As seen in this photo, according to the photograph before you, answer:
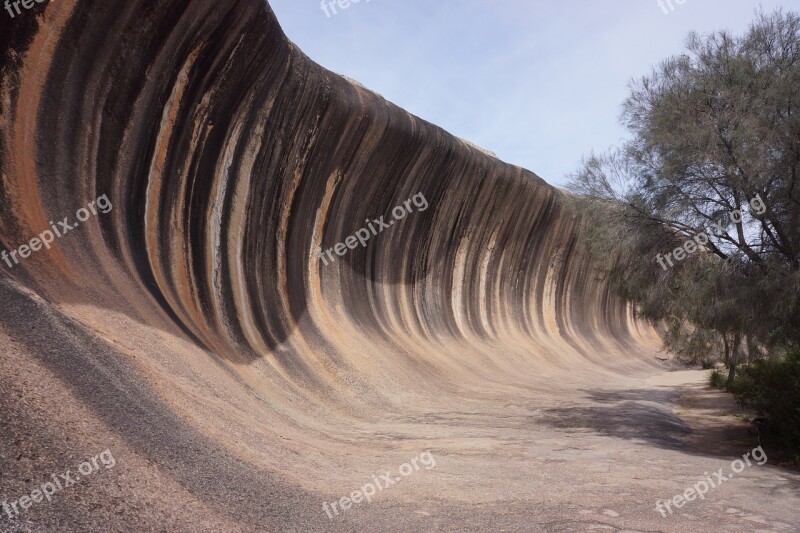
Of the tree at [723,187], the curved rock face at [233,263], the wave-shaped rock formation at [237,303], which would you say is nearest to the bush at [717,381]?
the wave-shaped rock formation at [237,303]

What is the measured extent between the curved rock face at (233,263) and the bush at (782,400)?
3.25 m

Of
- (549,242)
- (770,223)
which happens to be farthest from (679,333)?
(770,223)

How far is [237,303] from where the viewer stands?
8.89 metres

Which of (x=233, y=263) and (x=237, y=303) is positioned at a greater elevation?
(x=233, y=263)

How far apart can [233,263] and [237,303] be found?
71cm

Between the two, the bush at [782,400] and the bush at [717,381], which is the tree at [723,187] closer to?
the bush at [782,400]

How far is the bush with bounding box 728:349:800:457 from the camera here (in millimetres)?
6988

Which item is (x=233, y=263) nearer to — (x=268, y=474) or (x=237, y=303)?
(x=237, y=303)

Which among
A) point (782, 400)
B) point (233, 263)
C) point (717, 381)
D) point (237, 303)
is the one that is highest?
point (233, 263)

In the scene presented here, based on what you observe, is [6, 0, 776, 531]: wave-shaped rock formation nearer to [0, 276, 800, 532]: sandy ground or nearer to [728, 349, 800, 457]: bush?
[0, 276, 800, 532]: sandy ground

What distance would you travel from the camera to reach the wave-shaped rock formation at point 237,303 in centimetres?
396

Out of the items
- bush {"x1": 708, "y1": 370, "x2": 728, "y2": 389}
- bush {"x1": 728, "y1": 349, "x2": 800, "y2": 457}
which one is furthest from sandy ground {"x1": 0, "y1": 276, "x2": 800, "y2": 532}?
bush {"x1": 708, "y1": 370, "x2": 728, "y2": 389}

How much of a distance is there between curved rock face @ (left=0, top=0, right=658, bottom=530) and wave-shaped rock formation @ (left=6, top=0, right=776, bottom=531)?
0.03 m

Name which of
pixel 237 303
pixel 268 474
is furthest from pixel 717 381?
pixel 268 474
